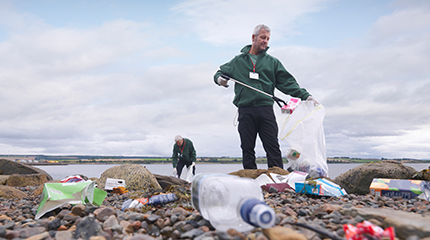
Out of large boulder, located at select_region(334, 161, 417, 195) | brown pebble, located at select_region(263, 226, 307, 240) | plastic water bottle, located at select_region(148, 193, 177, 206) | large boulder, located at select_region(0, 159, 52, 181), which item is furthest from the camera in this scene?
large boulder, located at select_region(0, 159, 52, 181)

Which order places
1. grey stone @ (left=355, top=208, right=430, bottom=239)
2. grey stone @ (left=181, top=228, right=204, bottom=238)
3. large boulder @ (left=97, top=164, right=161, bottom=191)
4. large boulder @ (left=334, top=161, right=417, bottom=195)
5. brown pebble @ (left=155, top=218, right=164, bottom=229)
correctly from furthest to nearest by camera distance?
large boulder @ (left=97, top=164, right=161, bottom=191)
large boulder @ (left=334, top=161, right=417, bottom=195)
brown pebble @ (left=155, top=218, right=164, bottom=229)
grey stone @ (left=181, top=228, right=204, bottom=238)
grey stone @ (left=355, top=208, right=430, bottom=239)

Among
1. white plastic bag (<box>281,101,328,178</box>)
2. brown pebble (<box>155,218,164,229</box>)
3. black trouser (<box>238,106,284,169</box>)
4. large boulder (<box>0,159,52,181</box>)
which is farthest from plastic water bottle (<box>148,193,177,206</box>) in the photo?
large boulder (<box>0,159,52,181</box>)

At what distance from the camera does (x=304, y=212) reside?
6.88ft

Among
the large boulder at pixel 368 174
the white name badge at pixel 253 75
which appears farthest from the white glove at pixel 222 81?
the large boulder at pixel 368 174

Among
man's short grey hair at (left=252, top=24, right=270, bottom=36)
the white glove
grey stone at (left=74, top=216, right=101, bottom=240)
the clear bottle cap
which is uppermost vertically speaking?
man's short grey hair at (left=252, top=24, right=270, bottom=36)

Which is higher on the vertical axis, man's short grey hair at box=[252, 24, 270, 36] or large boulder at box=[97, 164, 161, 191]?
man's short grey hair at box=[252, 24, 270, 36]

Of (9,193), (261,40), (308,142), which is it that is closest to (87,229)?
(9,193)

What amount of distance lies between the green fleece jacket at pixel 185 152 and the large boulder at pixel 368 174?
5.26 m

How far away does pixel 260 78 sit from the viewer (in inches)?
205

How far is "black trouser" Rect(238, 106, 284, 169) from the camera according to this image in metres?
5.01

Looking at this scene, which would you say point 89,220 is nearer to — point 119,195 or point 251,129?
point 119,195

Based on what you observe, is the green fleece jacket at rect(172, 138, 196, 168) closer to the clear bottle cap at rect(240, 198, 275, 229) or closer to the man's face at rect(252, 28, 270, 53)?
the man's face at rect(252, 28, 270, 53)

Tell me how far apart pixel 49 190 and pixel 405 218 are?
9.34 feet

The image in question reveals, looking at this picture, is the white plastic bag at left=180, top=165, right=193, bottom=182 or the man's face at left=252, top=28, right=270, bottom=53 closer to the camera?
the man's face at left=252, top=28, right=270, bottom=53
